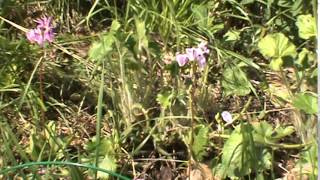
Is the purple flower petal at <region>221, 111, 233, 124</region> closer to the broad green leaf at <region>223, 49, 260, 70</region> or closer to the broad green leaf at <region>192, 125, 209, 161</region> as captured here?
the broad green leaf at <region>192, 125, 209, 161</region>

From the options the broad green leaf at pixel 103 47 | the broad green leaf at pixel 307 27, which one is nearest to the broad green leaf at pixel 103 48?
the broad green leaf at pixel 103 47

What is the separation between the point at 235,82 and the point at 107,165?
43cm

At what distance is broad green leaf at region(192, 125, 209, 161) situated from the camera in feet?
5.71

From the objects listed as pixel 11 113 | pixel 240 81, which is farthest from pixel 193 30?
pixel 11 113

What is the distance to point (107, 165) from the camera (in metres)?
1.73

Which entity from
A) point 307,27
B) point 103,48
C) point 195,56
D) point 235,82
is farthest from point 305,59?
point 103,48

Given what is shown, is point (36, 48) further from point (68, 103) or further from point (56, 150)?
point (56, 150)

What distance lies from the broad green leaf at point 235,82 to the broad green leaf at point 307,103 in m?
0.26

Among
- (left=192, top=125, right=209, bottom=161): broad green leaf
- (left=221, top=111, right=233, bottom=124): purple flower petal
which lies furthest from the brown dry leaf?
Result: (left=221, top=111, right=233, bottom=124): purple flower petal

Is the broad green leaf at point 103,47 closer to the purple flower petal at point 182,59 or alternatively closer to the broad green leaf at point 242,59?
the purple flower petal at point 182,59

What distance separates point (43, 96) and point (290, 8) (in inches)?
26.7

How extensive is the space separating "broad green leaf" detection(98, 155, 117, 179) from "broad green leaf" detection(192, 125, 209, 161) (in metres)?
0.18

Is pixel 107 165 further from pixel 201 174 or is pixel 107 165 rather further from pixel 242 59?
pixel 242 59

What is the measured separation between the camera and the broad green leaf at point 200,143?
5.71ft
